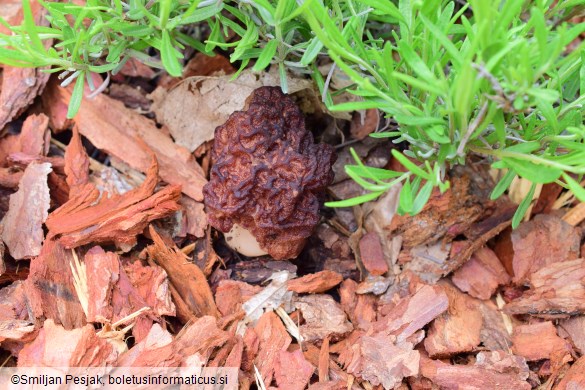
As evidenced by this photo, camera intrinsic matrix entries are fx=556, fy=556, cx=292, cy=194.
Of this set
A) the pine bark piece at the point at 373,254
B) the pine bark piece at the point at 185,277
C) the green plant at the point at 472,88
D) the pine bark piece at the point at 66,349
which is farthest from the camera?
the pine bark piece at the point at 373,254

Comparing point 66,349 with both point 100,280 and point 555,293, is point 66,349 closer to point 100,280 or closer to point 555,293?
point 100,280

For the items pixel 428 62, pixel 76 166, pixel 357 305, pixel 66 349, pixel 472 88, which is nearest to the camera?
pixel 472 88

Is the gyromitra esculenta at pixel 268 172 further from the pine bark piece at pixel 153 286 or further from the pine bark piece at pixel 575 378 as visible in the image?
the pine bark piece at pixel 575 378

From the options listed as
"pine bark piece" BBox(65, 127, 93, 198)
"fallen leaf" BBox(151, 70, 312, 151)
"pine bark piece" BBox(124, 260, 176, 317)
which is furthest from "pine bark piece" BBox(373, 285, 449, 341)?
"pine bark piece" BBox(65, 127, 93, 198)

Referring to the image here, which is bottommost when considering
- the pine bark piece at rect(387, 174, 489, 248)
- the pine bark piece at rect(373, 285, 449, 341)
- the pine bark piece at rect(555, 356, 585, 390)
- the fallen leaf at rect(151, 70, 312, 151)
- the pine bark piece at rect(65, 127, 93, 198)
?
the pine bark piece at rect(555, 356, 585, 390)

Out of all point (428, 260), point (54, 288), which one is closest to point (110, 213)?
point (54, 288)

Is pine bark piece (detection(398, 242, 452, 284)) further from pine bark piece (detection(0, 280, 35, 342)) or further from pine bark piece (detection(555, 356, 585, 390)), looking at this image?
pine bark piece (detection(0, 280, 35, 342))

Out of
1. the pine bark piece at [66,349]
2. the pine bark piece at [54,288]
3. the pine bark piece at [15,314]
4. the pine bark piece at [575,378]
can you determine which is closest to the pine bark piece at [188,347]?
the pine bark piece at [66,349]
